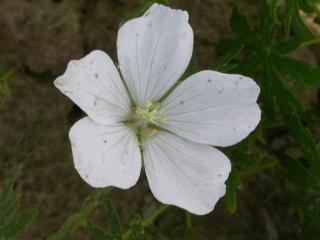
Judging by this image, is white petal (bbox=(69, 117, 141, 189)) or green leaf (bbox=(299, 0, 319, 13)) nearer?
white petal (bbox=(69, 117, 141, 189))

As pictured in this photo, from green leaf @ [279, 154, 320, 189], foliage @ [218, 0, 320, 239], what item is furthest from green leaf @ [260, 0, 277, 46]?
green leaf @ [279, 154, 320, 189]

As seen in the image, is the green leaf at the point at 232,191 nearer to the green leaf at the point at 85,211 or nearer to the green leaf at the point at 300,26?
the green leaf at the point at 85,211

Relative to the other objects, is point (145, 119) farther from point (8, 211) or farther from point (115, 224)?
point (8, 211)

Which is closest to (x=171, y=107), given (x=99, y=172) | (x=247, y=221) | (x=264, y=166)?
(x=99, y=172)

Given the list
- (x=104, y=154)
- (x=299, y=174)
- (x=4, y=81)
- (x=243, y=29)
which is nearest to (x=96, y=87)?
(x=104, y=154)

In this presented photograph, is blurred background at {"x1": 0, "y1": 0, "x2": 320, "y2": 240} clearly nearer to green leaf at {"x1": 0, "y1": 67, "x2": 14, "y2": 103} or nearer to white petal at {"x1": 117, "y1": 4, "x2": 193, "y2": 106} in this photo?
green leaf at {"x1": 0, "y1": 67, "x2": 14, "y2": 103}

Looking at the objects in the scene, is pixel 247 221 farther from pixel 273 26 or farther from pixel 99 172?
pixel 99 172

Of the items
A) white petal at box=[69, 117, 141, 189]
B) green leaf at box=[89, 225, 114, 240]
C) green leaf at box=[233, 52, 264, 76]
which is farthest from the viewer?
green leaf at box=[233, 52, 264, 76]
